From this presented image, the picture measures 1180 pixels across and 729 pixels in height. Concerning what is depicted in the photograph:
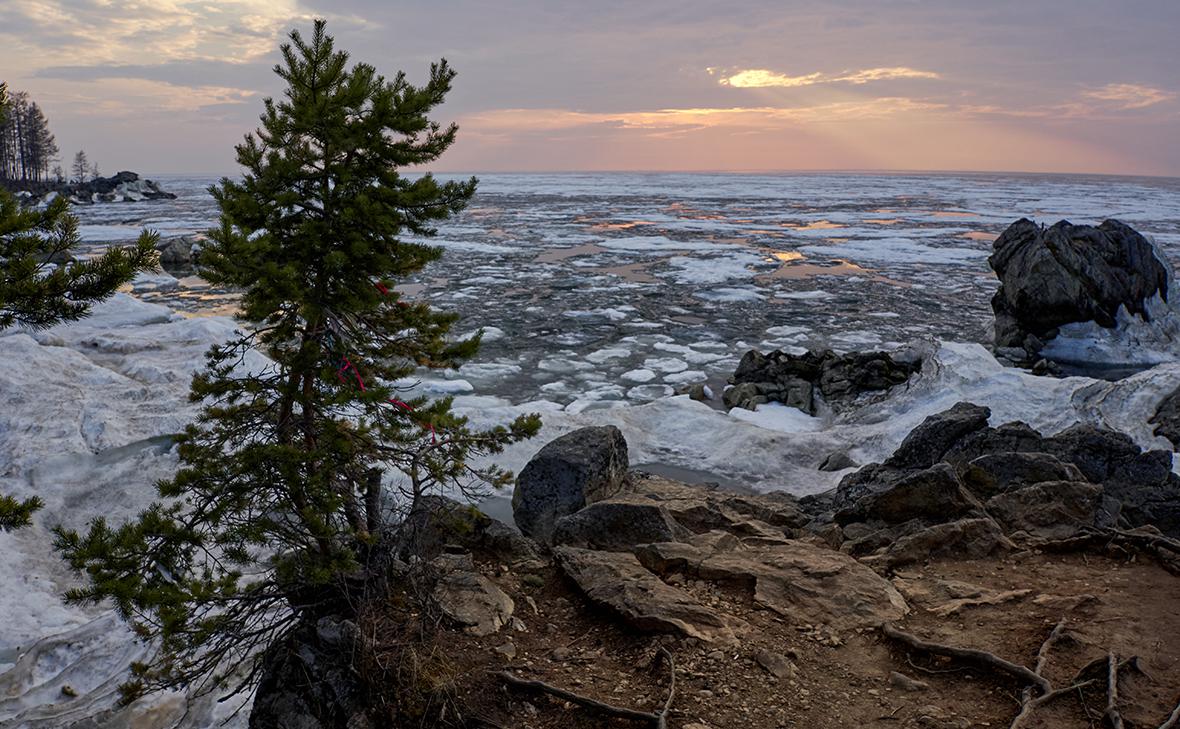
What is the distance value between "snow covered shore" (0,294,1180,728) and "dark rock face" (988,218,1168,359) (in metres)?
6.67

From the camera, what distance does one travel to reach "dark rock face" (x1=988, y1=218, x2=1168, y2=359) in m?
22.2

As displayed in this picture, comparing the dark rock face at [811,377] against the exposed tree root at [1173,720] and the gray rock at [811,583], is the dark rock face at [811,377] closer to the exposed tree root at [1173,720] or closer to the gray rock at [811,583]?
the gray rock at [811,583]

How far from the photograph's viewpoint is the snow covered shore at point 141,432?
27.0ft

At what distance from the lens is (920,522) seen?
8766 mm

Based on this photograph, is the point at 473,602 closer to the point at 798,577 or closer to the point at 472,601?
the point at 472,601

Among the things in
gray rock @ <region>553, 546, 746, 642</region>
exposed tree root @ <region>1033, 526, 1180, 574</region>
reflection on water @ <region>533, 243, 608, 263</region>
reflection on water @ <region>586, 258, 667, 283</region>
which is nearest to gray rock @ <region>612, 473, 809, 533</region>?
gray rock @ <region>553, 546, 746, 642</region>

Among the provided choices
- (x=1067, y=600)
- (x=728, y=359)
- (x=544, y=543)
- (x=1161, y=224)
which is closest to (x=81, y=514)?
(x=544, y=543)

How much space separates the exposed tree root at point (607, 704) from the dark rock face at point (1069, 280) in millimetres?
19909

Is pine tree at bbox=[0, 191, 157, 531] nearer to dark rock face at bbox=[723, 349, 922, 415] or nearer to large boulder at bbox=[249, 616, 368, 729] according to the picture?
large boulder at bbox=[249, 616, 368, 729]

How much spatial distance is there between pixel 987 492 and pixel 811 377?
27.1 feet

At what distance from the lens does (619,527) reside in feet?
27.2

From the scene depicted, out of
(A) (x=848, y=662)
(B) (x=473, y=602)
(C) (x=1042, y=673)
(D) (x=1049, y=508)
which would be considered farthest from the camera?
(D) (x=1049, y=508)

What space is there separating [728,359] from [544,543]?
11.9 metres

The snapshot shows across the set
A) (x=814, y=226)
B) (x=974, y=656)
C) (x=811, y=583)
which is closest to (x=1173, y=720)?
(x=974, y=656)
